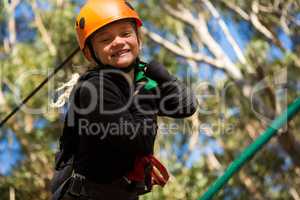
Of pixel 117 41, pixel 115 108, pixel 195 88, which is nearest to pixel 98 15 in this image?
pixel 117 41

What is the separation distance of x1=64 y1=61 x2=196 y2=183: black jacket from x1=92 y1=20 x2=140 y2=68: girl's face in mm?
49

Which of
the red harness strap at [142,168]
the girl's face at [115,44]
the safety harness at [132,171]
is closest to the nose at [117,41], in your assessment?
the girl's face at [115,44]

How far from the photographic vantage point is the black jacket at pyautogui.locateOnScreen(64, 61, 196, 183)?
204cm

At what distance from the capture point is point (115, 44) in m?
2.17

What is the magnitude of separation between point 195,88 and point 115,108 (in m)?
8.48

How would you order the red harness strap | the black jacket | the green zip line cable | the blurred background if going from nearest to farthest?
the green zip line cable, the black jacket, the red harness strap, the blurred background

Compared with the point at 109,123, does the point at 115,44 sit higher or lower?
higher

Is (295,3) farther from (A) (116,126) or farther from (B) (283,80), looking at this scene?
(A) (116,126)

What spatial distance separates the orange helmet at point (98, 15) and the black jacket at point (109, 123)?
151 millimetres

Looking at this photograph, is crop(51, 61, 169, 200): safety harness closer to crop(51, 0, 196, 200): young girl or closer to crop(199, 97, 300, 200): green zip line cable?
crop(51, 0, 196, 200): young girl

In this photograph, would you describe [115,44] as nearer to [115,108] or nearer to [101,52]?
[101,52]

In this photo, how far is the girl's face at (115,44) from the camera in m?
2.19

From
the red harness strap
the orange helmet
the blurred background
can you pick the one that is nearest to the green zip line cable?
the red harness strap

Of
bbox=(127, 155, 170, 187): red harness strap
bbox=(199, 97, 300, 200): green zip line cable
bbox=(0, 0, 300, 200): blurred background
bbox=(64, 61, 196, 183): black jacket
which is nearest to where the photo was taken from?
bbox=(199, 97, 300, 200): green zip line cable
